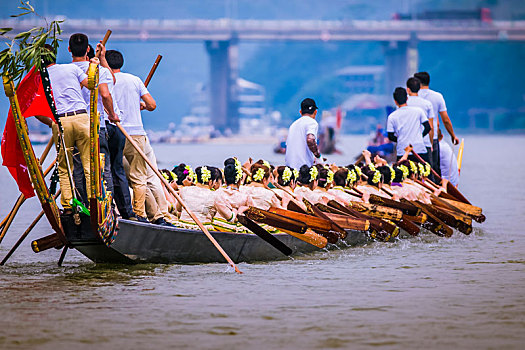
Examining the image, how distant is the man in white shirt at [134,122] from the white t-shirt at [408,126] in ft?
16.5

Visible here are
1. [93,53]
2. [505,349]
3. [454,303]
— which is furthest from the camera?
[93,53]

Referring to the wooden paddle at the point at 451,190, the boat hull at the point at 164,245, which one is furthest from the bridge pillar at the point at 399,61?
the boat hull at the point at 164,245

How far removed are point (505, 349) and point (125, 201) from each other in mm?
4309

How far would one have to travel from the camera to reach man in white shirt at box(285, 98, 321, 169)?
13117 millimetres

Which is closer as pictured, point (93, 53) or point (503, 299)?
point (503, 299)

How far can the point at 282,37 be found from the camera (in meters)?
107

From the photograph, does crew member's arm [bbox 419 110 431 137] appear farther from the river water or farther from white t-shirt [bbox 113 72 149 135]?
white t-shirt [bbox 113 72 149 135]

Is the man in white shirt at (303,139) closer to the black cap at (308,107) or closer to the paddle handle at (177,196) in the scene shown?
the black cap at (308,107)

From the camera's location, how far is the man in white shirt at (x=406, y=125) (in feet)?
48.1

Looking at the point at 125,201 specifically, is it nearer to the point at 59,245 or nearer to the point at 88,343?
the point at 59,245

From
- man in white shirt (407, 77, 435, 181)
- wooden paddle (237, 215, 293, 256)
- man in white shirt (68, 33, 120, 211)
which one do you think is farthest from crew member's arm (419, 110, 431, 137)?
man in white shirt (68, 33, 120, 211)

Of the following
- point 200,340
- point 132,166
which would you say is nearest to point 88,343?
point 200,340

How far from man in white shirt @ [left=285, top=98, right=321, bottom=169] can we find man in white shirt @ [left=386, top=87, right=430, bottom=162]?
Answer: 1847 mm

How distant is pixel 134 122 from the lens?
10.7m
